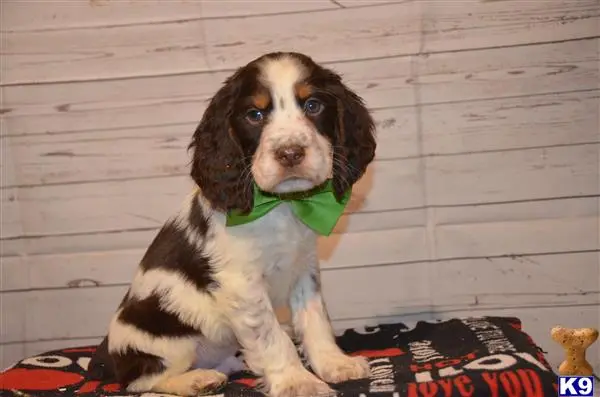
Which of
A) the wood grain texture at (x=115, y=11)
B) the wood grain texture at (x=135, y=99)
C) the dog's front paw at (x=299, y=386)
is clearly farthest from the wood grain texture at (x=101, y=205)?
the dog's front paw at (x=299, y=386)

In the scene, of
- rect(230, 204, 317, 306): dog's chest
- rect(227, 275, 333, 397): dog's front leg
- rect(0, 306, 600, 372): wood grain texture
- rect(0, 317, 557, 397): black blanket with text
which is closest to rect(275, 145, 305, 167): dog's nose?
rect(230, 204, 317, 306): dog's chest

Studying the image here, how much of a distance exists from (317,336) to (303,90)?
1103 mm

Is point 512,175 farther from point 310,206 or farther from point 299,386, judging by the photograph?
point 299,386

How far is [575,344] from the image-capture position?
10.2 ft

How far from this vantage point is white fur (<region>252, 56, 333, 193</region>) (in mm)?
2939

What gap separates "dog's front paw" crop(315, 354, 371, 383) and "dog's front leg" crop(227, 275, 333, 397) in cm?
14

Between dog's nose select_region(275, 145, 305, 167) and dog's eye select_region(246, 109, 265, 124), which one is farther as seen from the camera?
dog's eye select_region(246, 109, 265, 124)

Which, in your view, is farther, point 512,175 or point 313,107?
point 512,175

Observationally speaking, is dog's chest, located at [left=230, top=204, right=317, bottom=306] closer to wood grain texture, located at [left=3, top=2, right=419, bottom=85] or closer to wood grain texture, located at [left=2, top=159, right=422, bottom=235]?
wood grain texture, located at [left=2, top=159, right=422, bottom=235]

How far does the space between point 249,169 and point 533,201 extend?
210 cm

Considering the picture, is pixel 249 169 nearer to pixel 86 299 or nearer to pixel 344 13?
pixel 344 13

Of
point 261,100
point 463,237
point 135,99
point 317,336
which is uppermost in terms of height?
point 135,99

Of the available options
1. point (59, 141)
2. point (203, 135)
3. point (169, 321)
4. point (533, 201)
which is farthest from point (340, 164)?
point (59, 141)

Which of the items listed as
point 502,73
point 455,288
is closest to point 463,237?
point 455,288
